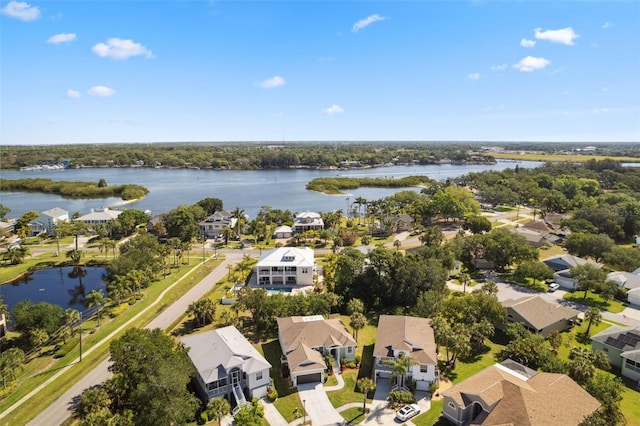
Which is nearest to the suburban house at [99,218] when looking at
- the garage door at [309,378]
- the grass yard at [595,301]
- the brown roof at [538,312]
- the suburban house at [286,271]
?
the suburban house at [286,271]

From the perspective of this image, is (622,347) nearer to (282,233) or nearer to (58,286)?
(282,233)

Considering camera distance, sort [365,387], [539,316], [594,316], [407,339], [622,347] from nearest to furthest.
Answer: [365,387] → [407,339] → [622,347] → [594,316] → [539,316]

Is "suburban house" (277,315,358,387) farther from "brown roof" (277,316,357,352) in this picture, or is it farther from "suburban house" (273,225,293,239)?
"suburban house" (273,225,293,239)

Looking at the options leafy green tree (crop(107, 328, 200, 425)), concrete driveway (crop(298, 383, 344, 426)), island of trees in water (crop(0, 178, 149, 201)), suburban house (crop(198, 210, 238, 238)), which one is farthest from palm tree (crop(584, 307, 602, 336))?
island of trees in water (crop(0, 178, 149, 201))

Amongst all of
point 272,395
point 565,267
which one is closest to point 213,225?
point 272,395

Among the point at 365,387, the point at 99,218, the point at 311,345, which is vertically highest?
the point at 99,218

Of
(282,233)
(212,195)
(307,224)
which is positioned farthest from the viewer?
(212,195)

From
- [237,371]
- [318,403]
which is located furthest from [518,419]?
[237,371]
